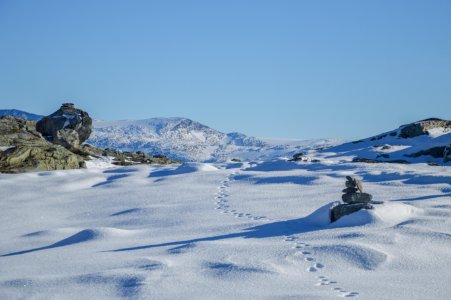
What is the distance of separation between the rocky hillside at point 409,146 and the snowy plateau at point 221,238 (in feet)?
57.4

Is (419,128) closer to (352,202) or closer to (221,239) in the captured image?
(352,202)

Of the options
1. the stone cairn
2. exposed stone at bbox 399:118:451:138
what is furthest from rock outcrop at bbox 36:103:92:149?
exposed stone at bbox 399:118:451:138

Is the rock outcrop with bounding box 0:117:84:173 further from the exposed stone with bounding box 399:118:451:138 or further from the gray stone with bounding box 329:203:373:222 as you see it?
the exposed stone with bounding box 399:118:451:138

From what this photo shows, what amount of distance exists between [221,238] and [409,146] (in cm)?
3843

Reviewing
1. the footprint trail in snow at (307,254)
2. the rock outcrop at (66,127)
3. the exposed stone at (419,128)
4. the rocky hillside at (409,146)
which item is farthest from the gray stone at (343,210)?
the exposed stone at (419,128)

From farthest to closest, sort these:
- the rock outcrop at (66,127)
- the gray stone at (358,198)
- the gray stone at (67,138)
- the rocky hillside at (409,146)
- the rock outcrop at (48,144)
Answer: the rocky hillside at (409,146), the rock outcrop at (66,127), the gray stone at (67,138), the rock outcrop at (48,144), the gray stone at (358,198)

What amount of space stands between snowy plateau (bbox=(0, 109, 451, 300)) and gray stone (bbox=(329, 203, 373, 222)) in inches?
10.0

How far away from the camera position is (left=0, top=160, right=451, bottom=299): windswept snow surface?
8586mm

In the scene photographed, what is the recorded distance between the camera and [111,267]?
32.3 ft

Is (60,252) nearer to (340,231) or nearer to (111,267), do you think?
(111,267)

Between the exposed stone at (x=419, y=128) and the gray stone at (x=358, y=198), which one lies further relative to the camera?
the exposed stone at (x=419, y=128)

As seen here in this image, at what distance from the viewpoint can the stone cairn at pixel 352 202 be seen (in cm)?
1368

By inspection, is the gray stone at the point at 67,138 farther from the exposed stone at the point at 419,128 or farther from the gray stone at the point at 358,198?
the exposed stone at the point at 419,128

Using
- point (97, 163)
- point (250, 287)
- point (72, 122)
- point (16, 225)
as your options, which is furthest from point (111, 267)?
point (72, 122)
